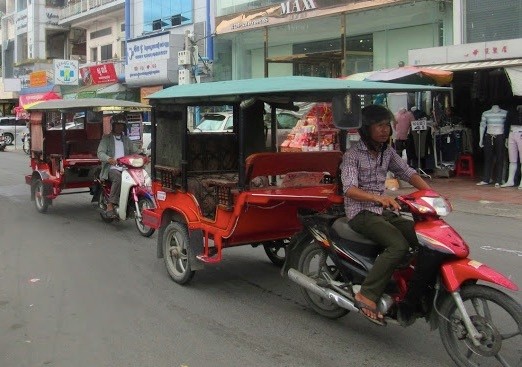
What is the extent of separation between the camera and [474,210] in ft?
35.3

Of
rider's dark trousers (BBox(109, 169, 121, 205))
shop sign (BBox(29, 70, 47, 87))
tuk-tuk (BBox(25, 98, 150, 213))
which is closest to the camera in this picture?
rider's dark trousers (BBox(109, 169, 121, 205))

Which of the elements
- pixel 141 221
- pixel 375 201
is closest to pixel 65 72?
pixel 141 221

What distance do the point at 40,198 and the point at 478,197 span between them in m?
8.55

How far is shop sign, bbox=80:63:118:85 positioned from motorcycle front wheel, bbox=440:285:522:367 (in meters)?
32.6

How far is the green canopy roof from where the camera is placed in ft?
14.1

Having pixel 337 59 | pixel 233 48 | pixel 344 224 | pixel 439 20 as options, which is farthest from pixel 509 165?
pixel 233 48

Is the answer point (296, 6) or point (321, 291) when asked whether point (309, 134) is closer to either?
point (296, 6)

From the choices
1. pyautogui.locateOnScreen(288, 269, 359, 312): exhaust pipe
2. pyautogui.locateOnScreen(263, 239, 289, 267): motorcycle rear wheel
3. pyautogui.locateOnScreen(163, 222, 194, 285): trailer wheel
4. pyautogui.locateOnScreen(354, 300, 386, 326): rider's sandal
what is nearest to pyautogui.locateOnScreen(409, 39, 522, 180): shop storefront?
pyautogui.locateOnScreen(263, 239, 289, 267): motorcycle rear wheel

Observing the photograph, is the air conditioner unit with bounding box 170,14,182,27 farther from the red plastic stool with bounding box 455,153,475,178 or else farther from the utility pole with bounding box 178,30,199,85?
the red plastic stool with bounding box 455,153,475,178

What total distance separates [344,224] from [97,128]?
8179 millimetres

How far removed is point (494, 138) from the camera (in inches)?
520

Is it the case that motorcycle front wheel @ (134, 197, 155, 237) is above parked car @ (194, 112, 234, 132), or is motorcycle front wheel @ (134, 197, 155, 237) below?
below

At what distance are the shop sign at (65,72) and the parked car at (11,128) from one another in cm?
349

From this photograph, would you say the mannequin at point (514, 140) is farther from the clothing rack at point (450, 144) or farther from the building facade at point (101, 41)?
the building facade at point (101, 41)
